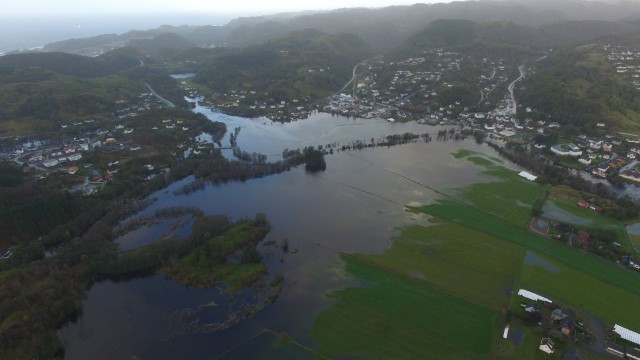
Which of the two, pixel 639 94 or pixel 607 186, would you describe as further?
pixel 639 94

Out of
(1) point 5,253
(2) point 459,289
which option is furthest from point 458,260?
(1) point 5,253

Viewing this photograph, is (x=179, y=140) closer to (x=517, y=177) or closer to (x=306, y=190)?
(x=306, y=190)

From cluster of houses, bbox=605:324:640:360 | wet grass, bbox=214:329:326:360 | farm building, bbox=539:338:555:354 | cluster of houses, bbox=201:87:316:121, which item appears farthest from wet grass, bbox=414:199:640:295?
cluster of houses, bbox=201:87:316:121

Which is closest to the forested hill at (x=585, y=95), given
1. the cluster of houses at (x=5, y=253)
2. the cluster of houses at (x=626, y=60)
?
the cluster of houses at (x=626, y=60)

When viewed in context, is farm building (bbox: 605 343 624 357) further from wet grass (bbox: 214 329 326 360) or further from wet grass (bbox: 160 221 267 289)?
wet grass (bbox: 160 221 267 289)

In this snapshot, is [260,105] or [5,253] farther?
[260,105]

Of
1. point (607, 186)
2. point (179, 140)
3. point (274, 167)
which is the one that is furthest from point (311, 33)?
point (607, 186)

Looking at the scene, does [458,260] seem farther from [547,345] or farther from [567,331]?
[547,345]
